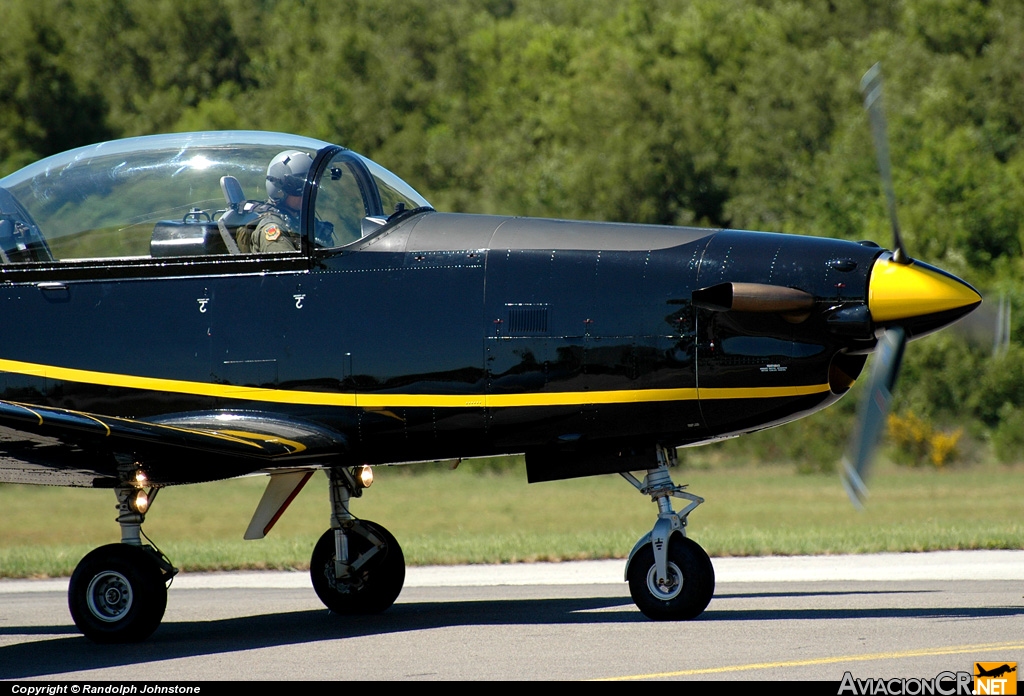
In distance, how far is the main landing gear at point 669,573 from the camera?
8820mm

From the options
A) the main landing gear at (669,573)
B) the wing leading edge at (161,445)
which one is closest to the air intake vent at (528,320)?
the main landing gear at (669,573)

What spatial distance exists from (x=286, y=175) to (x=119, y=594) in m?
3.32

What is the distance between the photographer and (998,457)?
34656 mm

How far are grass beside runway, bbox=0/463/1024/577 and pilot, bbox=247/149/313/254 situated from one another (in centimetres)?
707

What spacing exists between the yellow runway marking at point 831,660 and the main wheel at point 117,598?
3.83 meters

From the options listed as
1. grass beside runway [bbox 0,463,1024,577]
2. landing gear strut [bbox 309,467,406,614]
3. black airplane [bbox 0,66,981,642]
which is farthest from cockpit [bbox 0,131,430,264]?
grass beside runway [bbox 0,463,1024,577]

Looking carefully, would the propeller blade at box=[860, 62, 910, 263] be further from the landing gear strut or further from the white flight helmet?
the landing gear strut

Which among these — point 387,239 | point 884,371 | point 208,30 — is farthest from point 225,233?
point 208,30

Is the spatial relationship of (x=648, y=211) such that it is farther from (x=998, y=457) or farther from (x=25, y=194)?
(x=25, y=194)

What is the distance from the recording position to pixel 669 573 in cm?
889

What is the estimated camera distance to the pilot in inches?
366

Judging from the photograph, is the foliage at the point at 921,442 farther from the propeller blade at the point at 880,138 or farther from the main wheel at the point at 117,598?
the main wheel at the point at 117,598

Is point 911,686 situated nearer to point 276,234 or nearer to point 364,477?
point 276,234

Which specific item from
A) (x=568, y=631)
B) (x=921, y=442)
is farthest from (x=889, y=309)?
(x=921, y=442)
